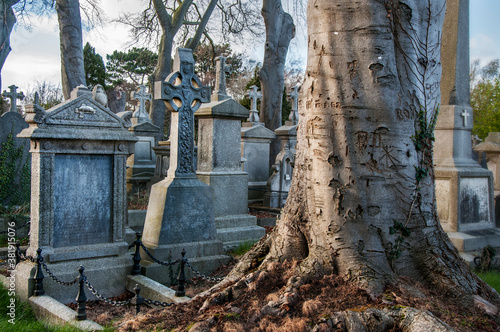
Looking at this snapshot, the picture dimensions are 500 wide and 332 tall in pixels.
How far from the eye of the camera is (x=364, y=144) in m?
3.32

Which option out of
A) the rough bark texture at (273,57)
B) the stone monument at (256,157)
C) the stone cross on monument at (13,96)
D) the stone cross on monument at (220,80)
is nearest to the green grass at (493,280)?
the stone cross on monument at (220,80)

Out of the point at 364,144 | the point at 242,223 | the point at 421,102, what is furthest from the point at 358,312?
the point at 242,223

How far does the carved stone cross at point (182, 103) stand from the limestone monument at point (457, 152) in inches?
168

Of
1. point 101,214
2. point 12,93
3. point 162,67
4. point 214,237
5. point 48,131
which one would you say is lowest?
point 214,237

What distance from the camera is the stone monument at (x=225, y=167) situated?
27.6 feet

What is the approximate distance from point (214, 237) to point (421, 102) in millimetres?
4284

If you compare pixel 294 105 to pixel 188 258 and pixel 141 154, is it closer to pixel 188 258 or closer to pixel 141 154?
pixel 141 154

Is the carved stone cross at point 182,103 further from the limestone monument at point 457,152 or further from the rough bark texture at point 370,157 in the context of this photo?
the limestone monument at point 457,152

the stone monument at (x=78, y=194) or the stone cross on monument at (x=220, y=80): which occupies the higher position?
the stone cross on monument at (x=220, y=80)

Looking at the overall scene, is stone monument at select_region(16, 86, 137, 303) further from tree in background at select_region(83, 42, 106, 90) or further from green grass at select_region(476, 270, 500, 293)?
tree in background at select_region(83, 42, 106, 90)

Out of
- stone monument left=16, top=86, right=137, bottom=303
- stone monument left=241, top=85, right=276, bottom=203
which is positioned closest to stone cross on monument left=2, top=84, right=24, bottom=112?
stone monument left=241, top=85, right=276, bottom=203

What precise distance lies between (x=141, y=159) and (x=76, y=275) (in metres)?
8.11

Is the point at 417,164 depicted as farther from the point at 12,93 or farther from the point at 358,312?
the point at 12,93

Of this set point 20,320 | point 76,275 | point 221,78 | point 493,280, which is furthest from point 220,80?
point 20,320
